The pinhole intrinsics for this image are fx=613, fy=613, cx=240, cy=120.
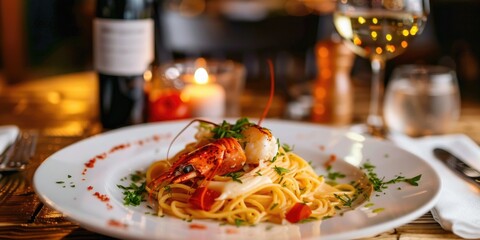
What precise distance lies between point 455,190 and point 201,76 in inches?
41.8

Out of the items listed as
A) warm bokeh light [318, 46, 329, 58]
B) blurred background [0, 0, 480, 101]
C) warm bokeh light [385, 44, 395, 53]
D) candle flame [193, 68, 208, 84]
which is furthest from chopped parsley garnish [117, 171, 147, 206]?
blurred background [0, 0, 480, 101]

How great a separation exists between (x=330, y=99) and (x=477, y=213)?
981 millimetres

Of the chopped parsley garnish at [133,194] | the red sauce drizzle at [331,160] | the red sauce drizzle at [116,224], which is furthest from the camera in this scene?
the red sauce drizzle at [331,160]

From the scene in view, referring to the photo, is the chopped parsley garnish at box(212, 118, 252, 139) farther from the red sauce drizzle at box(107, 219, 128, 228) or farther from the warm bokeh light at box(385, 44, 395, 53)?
the warm bokeh light at box(385, 44, 395, 53)

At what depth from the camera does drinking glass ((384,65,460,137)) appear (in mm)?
1975

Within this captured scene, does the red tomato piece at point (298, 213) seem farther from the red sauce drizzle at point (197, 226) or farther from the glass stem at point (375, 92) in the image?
the glass stem at point (375, 92)

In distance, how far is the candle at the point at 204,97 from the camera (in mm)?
2135

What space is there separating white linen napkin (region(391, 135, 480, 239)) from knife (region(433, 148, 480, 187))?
12mm

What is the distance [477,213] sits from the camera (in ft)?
4.11

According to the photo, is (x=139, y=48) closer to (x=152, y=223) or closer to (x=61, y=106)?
(x=61, y=106)

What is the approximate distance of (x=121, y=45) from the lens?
1915mm

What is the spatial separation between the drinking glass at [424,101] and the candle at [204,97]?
0.60m

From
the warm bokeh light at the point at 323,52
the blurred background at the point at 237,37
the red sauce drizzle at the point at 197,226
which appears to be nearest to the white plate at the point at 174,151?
the red sauce drizzle at the point at 197,226

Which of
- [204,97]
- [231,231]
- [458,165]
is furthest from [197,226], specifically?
[204,97]
